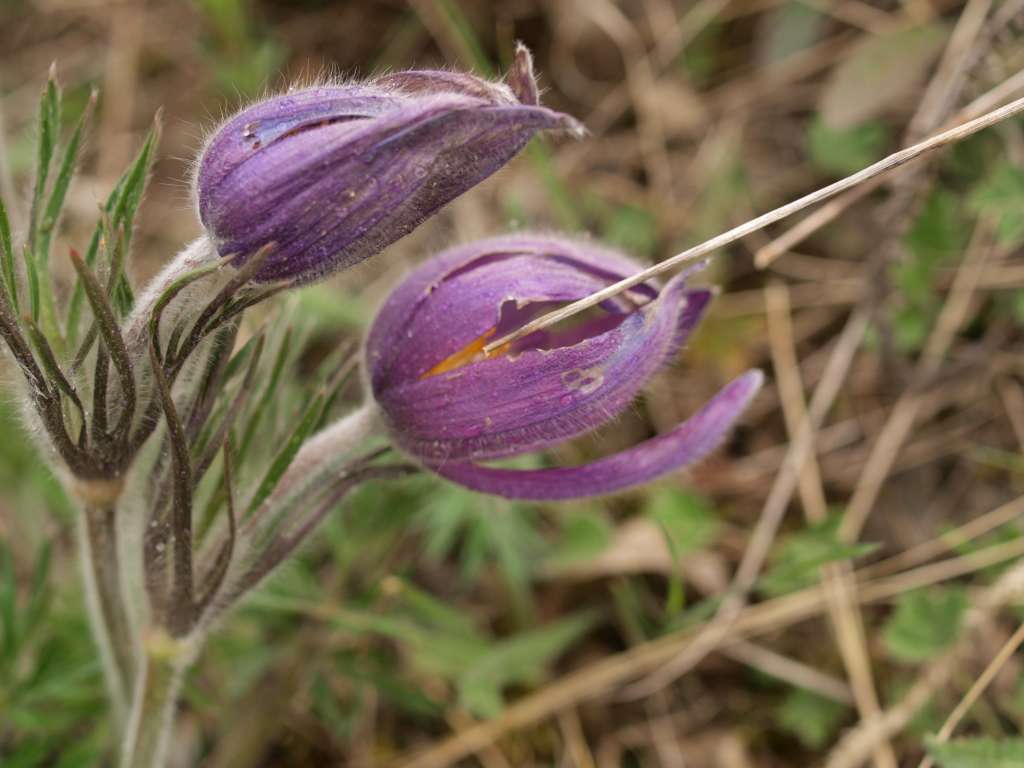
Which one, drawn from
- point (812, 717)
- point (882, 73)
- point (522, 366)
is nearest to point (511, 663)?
point (812, 717)

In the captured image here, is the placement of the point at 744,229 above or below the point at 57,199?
below

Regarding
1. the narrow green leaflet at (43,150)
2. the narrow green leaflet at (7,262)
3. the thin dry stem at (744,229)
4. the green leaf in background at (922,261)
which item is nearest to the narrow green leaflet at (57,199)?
the narrow green leaflet at (43,150)

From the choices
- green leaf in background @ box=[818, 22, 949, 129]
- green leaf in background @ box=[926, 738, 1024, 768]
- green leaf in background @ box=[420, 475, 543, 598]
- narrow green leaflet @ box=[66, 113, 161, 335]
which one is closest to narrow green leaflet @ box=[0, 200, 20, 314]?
narrow green leaflet @ box=[66, 113, 161, 335]

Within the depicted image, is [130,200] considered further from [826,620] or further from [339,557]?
[826,620]

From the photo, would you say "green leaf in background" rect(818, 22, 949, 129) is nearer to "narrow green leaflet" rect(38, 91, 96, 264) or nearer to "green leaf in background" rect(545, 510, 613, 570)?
"green leaf in background" rect(545, 510, 613, 570)

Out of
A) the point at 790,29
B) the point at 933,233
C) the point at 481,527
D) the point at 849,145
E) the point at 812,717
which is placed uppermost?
the point at 790,29

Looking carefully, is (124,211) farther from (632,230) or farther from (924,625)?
(632,230)

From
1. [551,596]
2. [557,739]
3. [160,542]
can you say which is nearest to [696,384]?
[551,596]
